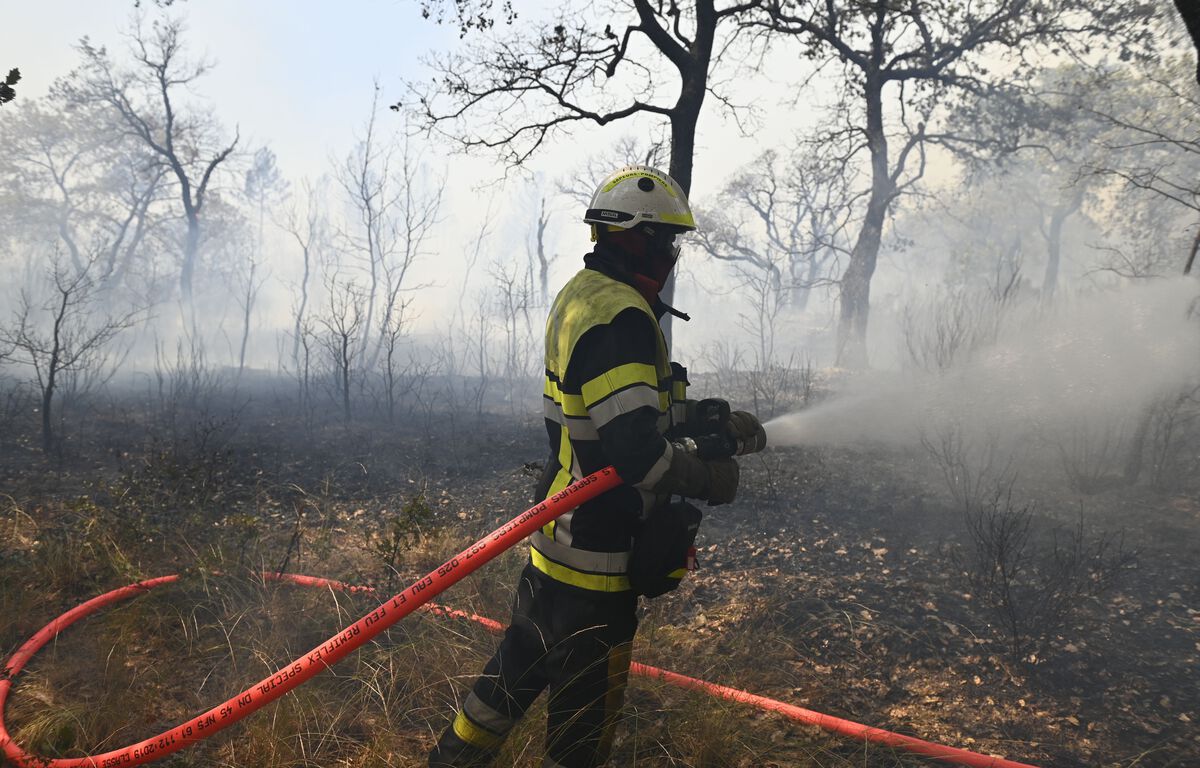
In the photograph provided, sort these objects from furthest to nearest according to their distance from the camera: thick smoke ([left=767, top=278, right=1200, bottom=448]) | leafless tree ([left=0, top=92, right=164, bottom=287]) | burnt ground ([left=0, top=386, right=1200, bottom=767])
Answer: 1. leafless tree ([left=0, top=92, right=164, bottom=287])
2. thick smoke ([left=767, top=278, right=1200, bottom=448])
3. burnt ground ([left=0, top=386, right=1200, bottom=767])

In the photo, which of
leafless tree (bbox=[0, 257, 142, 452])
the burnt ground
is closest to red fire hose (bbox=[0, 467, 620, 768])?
the burnt ground

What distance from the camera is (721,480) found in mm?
2311

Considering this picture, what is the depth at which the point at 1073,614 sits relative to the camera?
13.5 ft

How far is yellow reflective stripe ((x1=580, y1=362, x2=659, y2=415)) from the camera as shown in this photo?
2.03 m

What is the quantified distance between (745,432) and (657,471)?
47cm

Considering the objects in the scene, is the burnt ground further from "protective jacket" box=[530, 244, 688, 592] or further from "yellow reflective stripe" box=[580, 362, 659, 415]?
"yellow reflective stripe" box=[580, 362, 659, 415]

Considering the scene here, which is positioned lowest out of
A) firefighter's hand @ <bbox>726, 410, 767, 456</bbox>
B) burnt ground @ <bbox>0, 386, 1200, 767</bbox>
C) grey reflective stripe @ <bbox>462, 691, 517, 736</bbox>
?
burnt ground @ <bbox>0, 386, 1200, 767</bbox>

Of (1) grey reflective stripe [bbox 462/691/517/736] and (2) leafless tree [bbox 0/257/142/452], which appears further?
(2) leafless tree [bbox 0/257/142/452]

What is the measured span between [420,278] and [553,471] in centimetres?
7685

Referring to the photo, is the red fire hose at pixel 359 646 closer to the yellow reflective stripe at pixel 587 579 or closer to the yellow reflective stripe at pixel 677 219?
the yellow reflective stripe at pixel 587 579

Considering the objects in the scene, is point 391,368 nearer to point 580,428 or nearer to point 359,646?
point 359,646

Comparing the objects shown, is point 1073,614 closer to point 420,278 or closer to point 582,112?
point 582,112

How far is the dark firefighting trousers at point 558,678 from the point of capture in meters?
2.14

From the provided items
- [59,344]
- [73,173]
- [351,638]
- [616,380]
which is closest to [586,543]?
[616,380]
